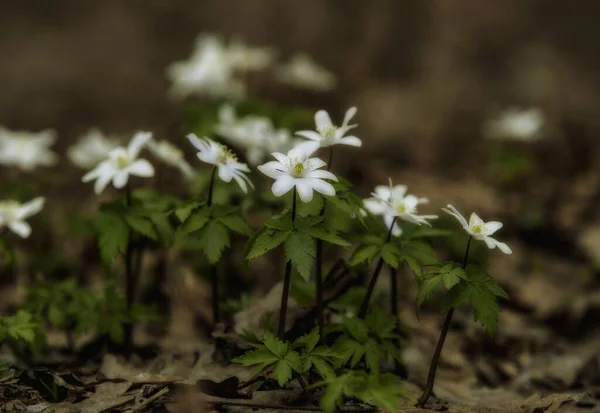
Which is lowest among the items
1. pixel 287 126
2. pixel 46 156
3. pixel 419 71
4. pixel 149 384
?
pixel 149 384

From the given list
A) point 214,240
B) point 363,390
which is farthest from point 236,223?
point 363,390

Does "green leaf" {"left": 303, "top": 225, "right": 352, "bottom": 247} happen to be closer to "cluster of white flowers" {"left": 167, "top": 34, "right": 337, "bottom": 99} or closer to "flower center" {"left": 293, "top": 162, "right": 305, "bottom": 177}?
"flower center" {"left": 293, "top": 162, "right": 305, "bottom": 177}

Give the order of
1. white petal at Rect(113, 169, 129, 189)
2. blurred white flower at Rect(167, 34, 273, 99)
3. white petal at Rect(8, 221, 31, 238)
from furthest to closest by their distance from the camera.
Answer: blurred white flower at Rect(167, 34, 273, 99), white petal at Rect(8, 221, 31, 238), white petal at Rect(113, 169, 129, 189)

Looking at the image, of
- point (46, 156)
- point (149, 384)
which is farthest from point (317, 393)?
point (46, 156)

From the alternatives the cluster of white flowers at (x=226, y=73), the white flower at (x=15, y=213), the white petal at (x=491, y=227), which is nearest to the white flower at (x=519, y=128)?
the cluster of white flowers at (x=226, y=73)

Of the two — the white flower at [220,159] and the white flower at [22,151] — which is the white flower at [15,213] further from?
the white flower at [220,159]

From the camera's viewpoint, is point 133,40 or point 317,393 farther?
point 133,40

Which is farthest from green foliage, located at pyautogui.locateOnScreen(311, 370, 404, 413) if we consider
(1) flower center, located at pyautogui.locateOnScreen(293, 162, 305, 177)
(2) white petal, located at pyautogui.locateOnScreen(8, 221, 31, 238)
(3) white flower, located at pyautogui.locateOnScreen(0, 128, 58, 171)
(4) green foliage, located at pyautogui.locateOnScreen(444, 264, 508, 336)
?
(3) white flower, located at pyautogui.locateOnScreen(0, 128, 58, 171)

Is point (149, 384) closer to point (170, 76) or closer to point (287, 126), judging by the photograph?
point (287, 126)
